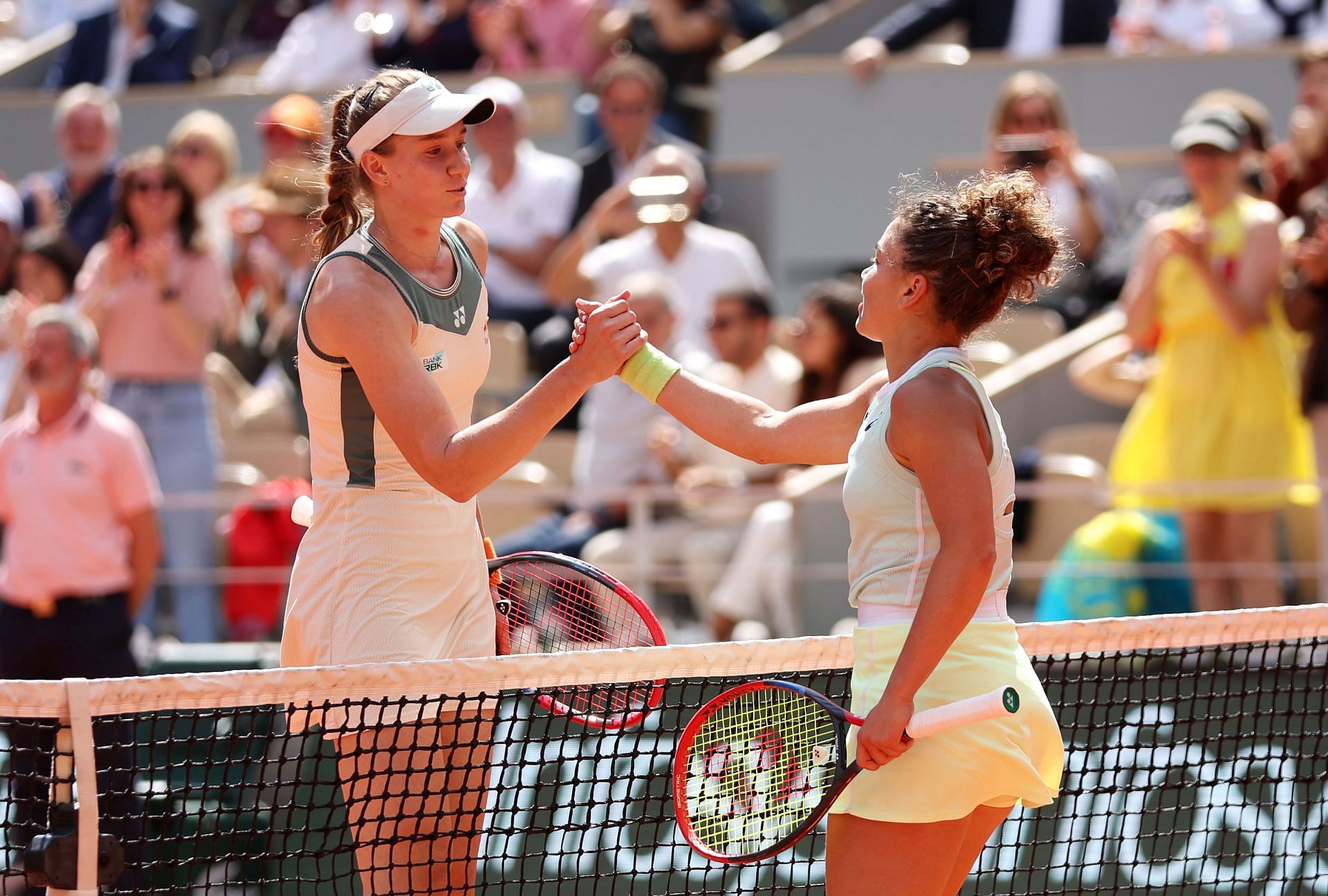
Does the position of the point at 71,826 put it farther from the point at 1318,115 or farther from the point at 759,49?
the point at 759,49

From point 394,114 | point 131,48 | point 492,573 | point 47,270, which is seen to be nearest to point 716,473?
point 492,573

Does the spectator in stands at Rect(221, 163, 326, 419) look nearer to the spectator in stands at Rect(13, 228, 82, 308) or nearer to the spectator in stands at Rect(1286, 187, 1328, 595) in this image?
the spectator in stands at Rect(13, 228, 82, 308)

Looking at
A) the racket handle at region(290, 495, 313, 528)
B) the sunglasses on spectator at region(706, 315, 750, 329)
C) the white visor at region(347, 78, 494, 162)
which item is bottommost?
the sunglasses on spectator at region(706, 315, 750, 329)

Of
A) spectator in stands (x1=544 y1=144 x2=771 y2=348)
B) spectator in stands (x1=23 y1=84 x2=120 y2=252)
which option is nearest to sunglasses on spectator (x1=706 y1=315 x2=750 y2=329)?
spectator in stands (x1=544 y1=144 x2=771 y2=348)

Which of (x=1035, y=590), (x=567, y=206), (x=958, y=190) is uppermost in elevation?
(x=958, y=190)

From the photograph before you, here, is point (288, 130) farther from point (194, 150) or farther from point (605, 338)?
point (605, 338)

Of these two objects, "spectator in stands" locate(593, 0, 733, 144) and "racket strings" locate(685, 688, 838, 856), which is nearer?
"racket strings" locate(685, 688, 838, 856)

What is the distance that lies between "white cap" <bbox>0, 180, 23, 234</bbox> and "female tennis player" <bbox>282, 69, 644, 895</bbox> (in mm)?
6221

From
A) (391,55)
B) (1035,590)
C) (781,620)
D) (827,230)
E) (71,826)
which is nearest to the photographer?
(71,826)

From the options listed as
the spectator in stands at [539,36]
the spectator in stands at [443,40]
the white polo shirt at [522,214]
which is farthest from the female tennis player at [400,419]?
the spectator in stands at [443,40]

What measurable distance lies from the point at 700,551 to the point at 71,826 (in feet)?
12.0

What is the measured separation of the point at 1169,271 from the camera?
6.32 m

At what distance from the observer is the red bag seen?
6859 mm

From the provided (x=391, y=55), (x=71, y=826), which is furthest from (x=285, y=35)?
(x=71, y=826)
